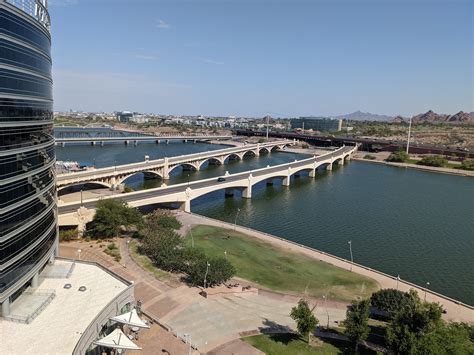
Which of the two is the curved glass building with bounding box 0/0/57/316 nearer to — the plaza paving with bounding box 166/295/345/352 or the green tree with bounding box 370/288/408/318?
the plaza paving with bounding box 166/295/345/352

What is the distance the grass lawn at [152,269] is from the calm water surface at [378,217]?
27.9 meters

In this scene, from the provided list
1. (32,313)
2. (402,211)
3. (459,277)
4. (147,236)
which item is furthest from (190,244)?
(402,211)

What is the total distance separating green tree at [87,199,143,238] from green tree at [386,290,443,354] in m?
39.9

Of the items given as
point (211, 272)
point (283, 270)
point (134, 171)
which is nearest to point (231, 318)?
point (211, 272)

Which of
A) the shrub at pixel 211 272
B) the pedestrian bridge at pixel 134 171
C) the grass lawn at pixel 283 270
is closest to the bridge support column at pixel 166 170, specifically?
the pedestrian bridge at pixel 134 171

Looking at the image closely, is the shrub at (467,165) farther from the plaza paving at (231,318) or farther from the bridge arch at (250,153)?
the plaza paving at (231,318)

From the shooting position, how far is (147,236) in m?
54.8

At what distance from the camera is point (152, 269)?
157 ft

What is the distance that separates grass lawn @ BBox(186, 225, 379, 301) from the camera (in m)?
46.6

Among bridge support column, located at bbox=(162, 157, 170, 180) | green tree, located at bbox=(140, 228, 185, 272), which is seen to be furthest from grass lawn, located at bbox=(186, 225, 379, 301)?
bridge support column, located at bbox=(162, 157, 170, 180)

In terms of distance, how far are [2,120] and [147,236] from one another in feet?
95.1

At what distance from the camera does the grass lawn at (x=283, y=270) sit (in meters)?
46.6

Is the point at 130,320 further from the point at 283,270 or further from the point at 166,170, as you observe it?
the point at 166,170

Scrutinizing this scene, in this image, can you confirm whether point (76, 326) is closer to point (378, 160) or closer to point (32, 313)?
point (32, 313)
